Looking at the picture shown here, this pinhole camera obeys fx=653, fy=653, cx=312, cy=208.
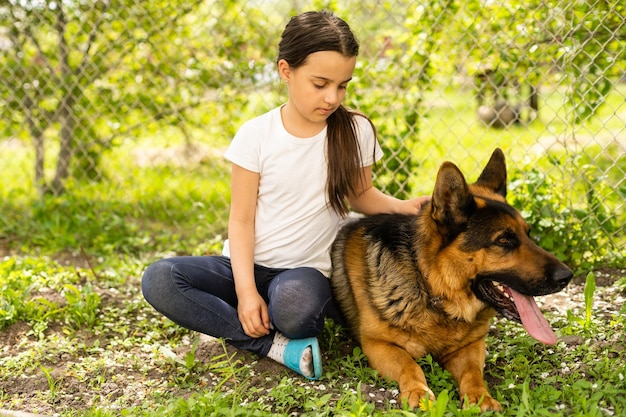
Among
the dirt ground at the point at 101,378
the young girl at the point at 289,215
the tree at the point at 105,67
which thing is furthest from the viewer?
the tree at the point at 105,67

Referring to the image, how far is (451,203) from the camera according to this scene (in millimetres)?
2822

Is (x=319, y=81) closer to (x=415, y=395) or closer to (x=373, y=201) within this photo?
(x=373, y=201)

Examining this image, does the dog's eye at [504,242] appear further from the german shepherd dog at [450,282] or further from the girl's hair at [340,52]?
the girl's hair at [340,52]

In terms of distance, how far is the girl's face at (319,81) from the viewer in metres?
2.98

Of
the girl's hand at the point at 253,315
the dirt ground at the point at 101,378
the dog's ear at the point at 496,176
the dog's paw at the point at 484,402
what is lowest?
the dirt ground at the point at 101,378

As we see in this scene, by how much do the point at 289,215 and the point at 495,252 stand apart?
1056mm

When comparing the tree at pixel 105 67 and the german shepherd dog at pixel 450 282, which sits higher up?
the tree at pixel 105 67

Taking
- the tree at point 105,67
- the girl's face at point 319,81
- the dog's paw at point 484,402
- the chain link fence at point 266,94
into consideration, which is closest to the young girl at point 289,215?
the girl's face at point 319,81

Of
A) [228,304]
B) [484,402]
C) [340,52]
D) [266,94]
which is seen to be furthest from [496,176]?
[266,94]

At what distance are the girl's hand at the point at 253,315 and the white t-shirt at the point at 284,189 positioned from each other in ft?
0.92

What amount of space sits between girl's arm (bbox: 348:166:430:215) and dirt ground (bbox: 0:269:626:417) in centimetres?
74

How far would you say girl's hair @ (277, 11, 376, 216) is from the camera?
9.78ft

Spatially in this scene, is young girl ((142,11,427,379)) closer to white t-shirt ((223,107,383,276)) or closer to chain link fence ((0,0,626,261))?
white t-shirt ((223,107,383,276))

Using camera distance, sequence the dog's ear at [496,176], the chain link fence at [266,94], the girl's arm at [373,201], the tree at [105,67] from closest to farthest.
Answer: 1. the dog's ear at [496,176]
2. the girl's arm at [373,201]
3. the chain link fence at [266,94]
4. the tree at [105,67]
